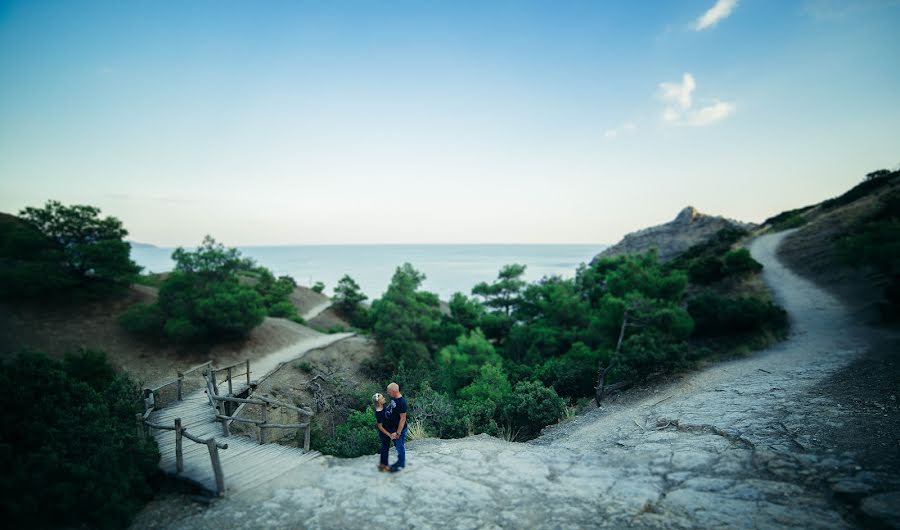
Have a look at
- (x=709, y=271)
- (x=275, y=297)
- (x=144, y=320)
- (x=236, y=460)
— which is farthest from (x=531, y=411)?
(x=275, y=297)

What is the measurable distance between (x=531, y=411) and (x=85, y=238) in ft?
81.0

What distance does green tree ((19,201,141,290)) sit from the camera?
18.4 meters

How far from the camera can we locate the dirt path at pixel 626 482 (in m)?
4.62

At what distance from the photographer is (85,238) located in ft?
62.8

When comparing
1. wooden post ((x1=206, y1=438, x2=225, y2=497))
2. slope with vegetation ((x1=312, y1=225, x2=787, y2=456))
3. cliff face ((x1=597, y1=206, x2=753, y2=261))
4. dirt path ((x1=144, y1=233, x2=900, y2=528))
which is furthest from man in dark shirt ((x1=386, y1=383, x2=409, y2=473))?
cliff face ((x1=597, y1=206, x2=753, y2=261))

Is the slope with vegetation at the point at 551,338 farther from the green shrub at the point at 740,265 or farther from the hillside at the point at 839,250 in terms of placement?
the hillside at the point at 839,250

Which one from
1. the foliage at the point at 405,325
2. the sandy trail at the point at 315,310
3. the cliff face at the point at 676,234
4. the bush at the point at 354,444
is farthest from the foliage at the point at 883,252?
the sandy trail at the point at 315,310

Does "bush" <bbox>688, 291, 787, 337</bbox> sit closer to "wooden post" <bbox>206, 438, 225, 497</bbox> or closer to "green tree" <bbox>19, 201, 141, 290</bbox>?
"wooden post" <bbox>206, 438, 225, 497</bbox>

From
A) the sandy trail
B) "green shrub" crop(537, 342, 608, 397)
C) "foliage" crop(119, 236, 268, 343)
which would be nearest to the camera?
"green shrub" crop(537, 342, 608, 397)

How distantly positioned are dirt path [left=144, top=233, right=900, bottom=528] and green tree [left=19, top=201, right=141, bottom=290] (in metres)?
20.3

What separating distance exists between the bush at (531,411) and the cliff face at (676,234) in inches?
1722

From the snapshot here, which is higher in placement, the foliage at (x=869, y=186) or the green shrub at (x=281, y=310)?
the foliage at (x=869, y=186)

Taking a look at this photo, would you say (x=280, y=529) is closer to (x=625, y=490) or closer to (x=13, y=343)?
(x=625, y=490)

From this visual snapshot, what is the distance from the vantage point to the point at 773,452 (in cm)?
583
